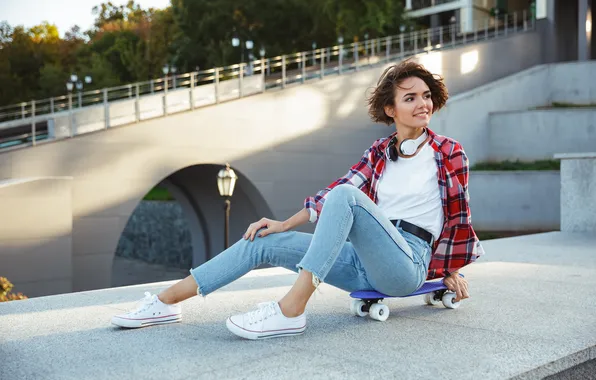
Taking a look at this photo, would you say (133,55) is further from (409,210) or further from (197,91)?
(409,210)

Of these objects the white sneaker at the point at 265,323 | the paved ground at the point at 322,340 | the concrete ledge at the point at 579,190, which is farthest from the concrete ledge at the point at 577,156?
the white sneaker at the point at 265,323

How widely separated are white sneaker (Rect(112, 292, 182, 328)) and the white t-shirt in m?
1.19

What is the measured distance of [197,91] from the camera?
64.6ft

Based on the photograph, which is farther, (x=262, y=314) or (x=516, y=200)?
(x=516, y=200)

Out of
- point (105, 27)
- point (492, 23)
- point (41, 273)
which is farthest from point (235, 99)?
point (105, 27)

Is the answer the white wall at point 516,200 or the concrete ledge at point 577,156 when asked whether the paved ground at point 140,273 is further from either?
the concrete ledge at point 577,156

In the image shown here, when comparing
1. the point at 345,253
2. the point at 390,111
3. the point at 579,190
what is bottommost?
the point at 579,190

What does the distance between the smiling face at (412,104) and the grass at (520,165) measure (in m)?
17.7

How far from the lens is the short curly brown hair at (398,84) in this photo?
3.58 metres

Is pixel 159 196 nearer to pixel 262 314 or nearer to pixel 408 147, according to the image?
pixel 408 147

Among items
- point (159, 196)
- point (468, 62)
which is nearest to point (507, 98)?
point (468, 62)

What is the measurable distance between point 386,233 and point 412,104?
745 mm

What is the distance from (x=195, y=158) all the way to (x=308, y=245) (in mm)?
15250

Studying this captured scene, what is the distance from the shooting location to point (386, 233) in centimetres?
318
